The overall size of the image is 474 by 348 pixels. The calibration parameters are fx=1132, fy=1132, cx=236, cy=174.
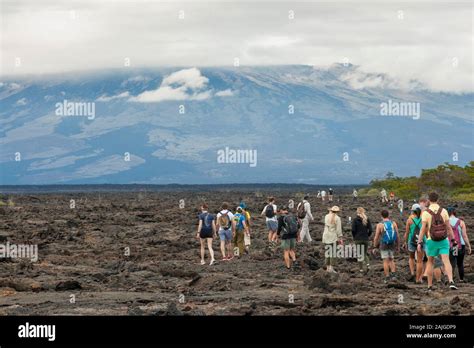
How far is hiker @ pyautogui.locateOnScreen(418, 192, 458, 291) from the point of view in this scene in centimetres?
2070

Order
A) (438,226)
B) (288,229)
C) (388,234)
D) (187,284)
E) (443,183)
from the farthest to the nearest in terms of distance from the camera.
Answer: (443,183) → (288,229) → (187,284) → (388,234) → (438,226)

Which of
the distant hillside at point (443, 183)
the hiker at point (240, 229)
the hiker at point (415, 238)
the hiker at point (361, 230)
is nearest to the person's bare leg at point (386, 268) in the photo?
the hiker at point (415, 238)

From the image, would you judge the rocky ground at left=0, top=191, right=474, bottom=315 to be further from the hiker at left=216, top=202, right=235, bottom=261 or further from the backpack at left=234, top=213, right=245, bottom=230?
the backpack at left=234, top=213, right=245, bottom=230

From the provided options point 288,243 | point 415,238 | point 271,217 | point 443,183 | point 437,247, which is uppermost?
point 443,183

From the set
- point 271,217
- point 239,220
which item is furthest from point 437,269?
point 271,217

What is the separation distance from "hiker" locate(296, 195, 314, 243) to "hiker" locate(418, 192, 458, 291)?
32.7ft

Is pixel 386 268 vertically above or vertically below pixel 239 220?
below

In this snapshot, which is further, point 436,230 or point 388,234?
point 388,234

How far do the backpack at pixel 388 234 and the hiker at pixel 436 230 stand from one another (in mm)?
1871

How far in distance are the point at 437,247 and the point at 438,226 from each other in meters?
0.51

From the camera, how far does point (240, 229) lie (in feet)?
95.8

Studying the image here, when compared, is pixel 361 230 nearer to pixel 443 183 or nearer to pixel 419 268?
pixel 419 268
